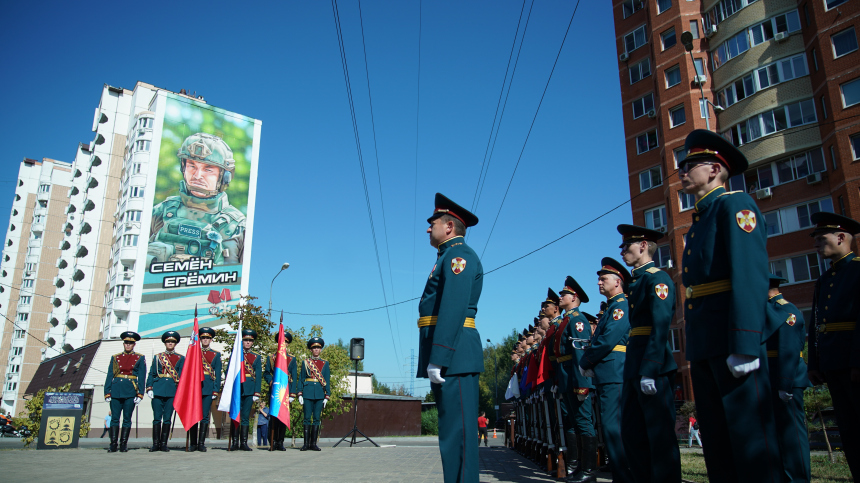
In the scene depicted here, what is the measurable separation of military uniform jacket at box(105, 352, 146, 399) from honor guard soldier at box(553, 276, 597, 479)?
811 cm

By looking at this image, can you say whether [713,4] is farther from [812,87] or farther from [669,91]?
[812,87]

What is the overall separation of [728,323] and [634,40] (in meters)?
38.9

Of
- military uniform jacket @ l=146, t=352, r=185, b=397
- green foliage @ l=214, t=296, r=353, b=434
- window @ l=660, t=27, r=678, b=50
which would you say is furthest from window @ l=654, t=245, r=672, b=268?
military uniform jacket @ l=146, t=352, r=185, b=397

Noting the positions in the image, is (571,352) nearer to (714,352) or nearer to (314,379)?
(714,352)

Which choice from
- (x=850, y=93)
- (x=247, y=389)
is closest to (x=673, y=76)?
(x=850, y=93)

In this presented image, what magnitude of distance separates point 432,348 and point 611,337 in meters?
2.32

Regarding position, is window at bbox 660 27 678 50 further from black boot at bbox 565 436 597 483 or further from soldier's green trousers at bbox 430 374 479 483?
soldier's green trousers at bbox 430 374 479 483

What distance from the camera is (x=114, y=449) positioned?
34.0 feet

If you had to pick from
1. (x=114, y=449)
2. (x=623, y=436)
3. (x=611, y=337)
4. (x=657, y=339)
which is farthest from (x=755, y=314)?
(x=114, y=449)

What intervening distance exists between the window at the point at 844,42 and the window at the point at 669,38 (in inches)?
350

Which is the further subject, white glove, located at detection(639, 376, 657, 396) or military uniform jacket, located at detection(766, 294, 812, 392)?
military uniform jacket, located at detection(766, 294, 812, 392)

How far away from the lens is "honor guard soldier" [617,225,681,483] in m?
4.37

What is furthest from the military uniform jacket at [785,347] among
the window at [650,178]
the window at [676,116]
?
the window at [650,178]

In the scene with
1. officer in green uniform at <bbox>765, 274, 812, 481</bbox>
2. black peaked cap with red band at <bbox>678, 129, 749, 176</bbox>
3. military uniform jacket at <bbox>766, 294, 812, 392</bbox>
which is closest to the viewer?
black peaked cap with red band at <bbox>678, 129, 749, 176</bbox>
